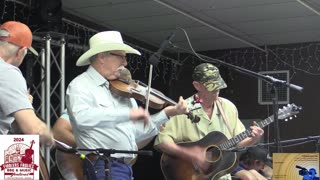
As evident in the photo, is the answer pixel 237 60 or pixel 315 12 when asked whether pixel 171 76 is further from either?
pixel 315 12

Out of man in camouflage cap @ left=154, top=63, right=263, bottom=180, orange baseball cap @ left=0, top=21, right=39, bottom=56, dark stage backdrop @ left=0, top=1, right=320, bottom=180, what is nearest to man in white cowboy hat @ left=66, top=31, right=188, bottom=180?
orange baseball cap @ left=0, top=21, right=39, bottom=56

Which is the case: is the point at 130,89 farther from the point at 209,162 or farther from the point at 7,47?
the point at 209,162

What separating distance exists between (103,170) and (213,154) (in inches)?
64.1

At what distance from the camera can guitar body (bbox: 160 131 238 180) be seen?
183 inches

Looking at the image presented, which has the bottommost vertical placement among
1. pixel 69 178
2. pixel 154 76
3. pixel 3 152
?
pixel 69 178

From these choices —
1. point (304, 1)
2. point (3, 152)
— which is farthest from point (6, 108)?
point (304, 1)

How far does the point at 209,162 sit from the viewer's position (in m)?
4.67

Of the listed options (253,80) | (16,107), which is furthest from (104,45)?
(253,80)

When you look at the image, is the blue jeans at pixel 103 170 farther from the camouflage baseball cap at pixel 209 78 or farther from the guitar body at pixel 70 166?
the camouflage baseball cap at pixel 209 78

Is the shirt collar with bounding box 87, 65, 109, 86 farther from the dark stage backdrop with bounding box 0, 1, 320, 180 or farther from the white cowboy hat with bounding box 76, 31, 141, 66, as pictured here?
the dark stage backdrop with bounding box 0, 1, 320, 180

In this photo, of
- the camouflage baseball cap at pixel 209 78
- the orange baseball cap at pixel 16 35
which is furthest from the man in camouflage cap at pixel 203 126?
the orange baseball cap at pixel 16 35

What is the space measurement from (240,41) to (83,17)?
274 centimetres

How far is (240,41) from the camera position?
9352 mm

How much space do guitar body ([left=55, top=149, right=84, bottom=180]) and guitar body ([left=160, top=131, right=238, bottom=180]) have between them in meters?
0.98
